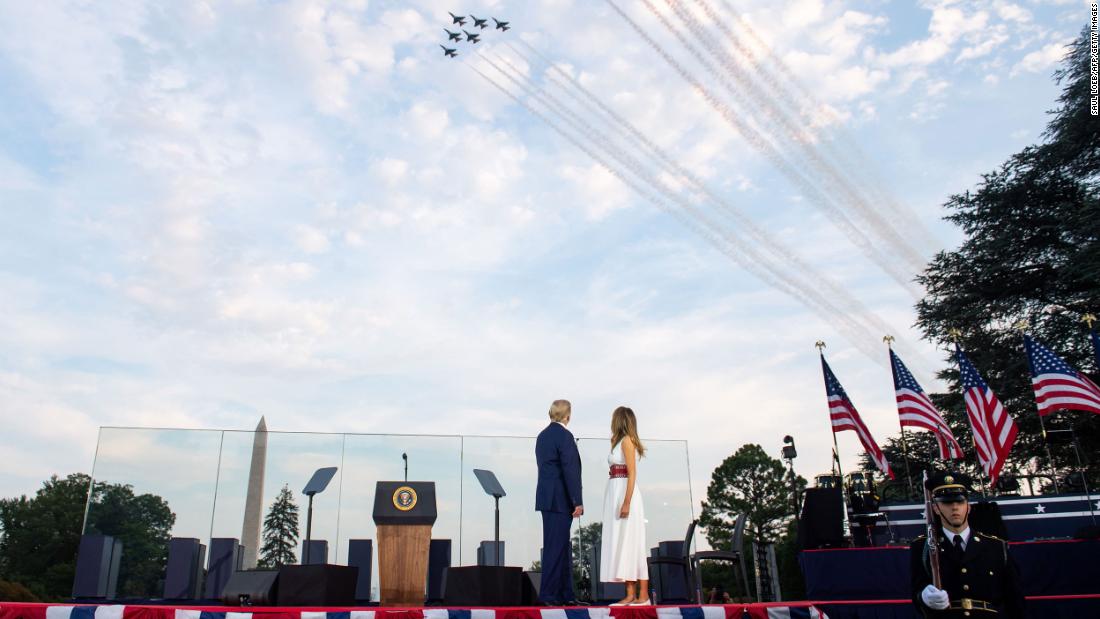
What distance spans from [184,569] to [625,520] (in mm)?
7120

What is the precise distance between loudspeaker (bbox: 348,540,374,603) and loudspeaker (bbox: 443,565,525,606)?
4744 millimetres

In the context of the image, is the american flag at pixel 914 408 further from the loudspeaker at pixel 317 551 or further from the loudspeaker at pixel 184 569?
the loudspeaker at pixel 184 569

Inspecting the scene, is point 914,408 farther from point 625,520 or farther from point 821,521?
point 625,520

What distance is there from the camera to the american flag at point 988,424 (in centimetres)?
1240

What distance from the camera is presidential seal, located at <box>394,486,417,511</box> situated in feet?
28.2

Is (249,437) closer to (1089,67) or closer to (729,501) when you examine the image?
(1089,67)

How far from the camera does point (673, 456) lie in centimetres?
1214

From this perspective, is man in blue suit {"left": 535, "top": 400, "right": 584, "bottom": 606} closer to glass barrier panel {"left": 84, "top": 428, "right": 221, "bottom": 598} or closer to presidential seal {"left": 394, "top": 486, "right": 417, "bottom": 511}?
presidential seal {"left": 394, "top": 486, "right": 417, "bottom": 511}

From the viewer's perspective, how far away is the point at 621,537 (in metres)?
6.46

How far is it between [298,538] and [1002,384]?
22424mm

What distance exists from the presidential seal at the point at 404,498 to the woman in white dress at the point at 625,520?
2954mm

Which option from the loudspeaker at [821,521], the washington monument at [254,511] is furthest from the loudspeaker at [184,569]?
the loudspeaker at [821,521]

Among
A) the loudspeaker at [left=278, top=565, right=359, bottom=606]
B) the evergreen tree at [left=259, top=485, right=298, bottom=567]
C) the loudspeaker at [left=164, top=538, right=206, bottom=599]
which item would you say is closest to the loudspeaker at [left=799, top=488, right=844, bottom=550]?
the loudspeaker at [left=278, top=565, right=359, bottom=606]

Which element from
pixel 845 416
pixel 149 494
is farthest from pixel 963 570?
pixel 149 494
